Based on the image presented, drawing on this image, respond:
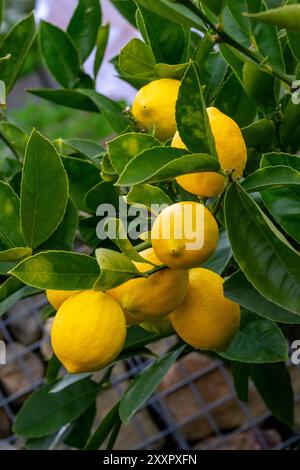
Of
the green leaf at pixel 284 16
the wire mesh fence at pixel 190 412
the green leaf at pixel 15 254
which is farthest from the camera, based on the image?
the wire mesh fence at pixel 190 412

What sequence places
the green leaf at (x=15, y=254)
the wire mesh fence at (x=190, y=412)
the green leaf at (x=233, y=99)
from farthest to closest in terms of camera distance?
the wire mesh fence at (x=190, y=412), the green leaf at (x=233, y=99), the green leaf at (x=15, y=254)

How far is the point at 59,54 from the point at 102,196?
256 millimetres

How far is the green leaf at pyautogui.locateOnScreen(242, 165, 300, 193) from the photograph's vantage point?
46 cm

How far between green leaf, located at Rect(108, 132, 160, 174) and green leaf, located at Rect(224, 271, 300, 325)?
11 centimetres

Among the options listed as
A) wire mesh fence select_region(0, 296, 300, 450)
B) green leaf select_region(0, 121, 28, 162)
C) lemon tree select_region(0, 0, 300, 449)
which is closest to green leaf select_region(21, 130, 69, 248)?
lemon tree select_region(0, 0, 300, 449)

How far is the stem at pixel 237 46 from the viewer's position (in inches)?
18.3

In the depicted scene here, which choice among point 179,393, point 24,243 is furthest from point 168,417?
point 24,243

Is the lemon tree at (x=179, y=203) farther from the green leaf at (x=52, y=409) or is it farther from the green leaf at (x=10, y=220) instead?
the green leaf at (x=52, y=409)

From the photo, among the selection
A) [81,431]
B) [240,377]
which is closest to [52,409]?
[81,431]

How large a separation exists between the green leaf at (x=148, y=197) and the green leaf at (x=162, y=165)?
0.05 meters

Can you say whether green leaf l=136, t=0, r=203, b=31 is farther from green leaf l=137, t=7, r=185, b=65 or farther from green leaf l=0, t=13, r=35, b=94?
green leaf l=0, t=13, r=35, b=94

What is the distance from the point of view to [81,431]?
92 cm

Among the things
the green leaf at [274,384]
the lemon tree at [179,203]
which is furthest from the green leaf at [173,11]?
the green leaf at [274,384]

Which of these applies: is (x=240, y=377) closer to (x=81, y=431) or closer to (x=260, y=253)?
(x=81, y=431)
